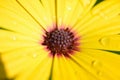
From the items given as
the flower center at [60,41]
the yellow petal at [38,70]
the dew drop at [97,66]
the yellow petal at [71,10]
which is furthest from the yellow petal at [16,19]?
the dew drop at [97,66]

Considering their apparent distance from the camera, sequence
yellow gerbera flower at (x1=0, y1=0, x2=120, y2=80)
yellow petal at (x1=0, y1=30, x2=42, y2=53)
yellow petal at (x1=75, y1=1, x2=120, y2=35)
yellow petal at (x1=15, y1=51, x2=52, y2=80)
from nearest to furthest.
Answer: yellow petal at (x1=15, y1=51, x2=52, y2=80) → yellow gerbera flower at (x1=0, y1=0, x2=120, y2=80) → yellow petal at (x1=0, y1=30, x2=42, y2=53) → yellow petal at (x1=75, y1=1, x2=120, y2=35)

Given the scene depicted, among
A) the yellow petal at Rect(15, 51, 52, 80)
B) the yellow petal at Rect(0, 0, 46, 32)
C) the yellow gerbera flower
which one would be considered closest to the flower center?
the yellow gerbera flower

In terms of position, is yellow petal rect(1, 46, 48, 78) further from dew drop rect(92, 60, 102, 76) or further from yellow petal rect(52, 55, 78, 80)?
dew drop rect(92, 60, 102, 76)

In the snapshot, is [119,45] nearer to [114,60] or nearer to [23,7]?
[114,60]

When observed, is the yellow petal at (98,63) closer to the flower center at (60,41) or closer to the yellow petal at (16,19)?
the flower center at (60,41)

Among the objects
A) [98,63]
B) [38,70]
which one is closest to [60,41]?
[98,63]

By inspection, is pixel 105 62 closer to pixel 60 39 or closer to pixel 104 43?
pixel 104 43

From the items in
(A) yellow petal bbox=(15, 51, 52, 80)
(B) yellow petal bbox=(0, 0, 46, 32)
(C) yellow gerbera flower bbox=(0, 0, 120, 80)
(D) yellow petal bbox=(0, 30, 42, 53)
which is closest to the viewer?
(A) yellow petal bbox=(15, 51, 52, 80)
